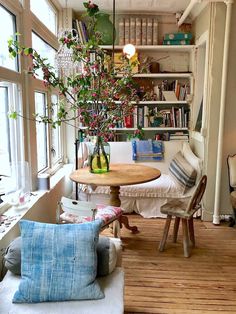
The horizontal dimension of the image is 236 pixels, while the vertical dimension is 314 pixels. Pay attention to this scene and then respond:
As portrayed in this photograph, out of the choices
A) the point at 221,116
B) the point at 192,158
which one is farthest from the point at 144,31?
the point at 192,158

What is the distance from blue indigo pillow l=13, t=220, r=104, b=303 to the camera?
4.91 ft

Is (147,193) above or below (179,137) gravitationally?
below

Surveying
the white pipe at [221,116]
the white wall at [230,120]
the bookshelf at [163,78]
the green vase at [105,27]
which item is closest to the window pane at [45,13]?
the green vase at [105,27]

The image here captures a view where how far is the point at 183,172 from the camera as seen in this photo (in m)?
3.76

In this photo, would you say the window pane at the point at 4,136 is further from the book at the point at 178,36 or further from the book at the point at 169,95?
the book at the point at 178,36

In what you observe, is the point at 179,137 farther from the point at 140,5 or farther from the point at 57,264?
the point at 57,264

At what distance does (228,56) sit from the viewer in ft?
11.3

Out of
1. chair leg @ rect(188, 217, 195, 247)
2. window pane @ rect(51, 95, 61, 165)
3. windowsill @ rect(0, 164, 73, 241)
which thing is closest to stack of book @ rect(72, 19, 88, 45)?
window pane @ rect(51, 95, 61, 165)

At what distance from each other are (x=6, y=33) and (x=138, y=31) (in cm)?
234

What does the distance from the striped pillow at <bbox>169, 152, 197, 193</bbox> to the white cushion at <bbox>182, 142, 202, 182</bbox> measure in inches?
1.5

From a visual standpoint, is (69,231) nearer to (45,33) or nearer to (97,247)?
(97,247)

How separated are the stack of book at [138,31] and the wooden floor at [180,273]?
8.36 feet

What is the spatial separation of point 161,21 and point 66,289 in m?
4.02

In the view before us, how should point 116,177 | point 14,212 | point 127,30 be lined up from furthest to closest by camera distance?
point 127,30
point 116,177
point 14,212
